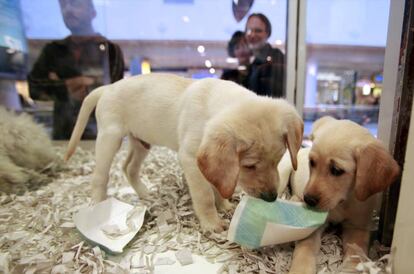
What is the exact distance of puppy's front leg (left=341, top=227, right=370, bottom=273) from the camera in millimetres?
1029

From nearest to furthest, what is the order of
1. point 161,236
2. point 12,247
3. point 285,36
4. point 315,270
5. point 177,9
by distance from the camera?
point 315,270 < point 12,247 < point 161,236 < point 285,36 < point 177,9

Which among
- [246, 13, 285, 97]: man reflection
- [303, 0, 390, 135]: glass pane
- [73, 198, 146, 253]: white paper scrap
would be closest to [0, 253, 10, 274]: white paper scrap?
[73, 198, 146, 253]: white paper scrap

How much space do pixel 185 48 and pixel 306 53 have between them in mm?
1111

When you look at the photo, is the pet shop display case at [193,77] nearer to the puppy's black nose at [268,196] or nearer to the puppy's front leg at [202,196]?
the puppy's front leg at [202,196]

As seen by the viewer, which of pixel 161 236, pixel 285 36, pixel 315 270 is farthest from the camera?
pixel 285 36

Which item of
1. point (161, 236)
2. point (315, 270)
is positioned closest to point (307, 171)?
point (315, 270)

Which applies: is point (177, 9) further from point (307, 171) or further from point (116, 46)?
point (307, 171)

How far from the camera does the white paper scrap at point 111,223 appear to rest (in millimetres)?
1227

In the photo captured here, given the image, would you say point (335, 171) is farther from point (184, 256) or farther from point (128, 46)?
point (128, 46)

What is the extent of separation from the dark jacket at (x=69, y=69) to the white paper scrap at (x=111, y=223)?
1.36 m

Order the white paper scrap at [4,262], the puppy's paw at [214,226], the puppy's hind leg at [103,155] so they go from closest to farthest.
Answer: the white paper scrap at [4,262], the puppy's paw at [214,226], the puppy's hind leg at [103,155]

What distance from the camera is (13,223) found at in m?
1.35

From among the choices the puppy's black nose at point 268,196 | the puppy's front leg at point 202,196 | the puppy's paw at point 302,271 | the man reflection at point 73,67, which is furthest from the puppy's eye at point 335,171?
the man reflection at point 73,67

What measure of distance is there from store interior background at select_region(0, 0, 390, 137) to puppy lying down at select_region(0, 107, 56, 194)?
0.35m
